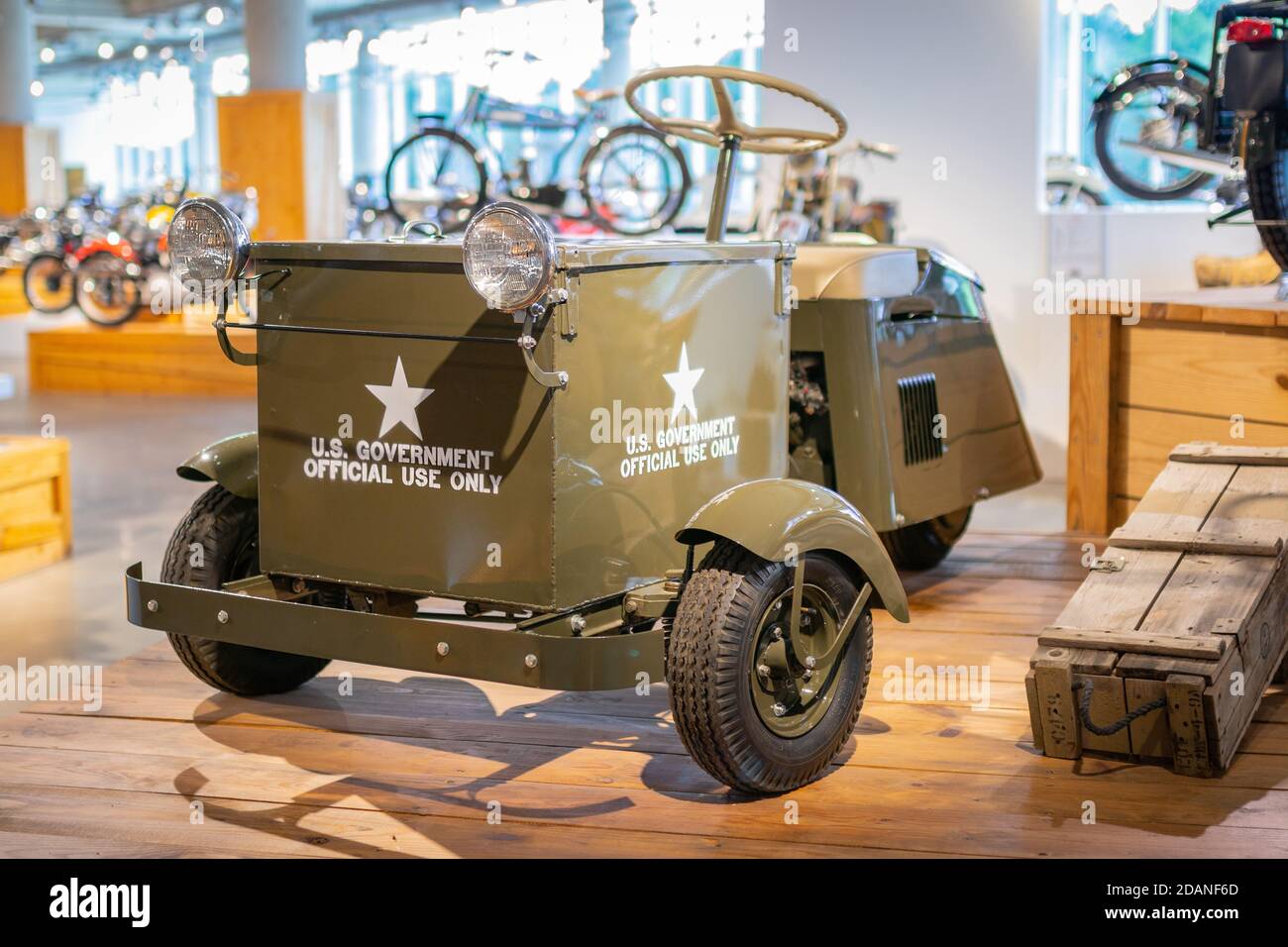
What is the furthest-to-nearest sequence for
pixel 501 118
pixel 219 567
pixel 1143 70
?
pixel 501 118
pixel 1143 70
pixel 219 567

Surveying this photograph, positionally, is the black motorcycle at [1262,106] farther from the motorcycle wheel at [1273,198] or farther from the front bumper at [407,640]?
the front bumper at [407,640]

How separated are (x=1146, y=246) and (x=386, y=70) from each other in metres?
15.8

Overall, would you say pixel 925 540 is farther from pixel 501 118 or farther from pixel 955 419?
pixel 501 118

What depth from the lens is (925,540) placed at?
13.6 feet

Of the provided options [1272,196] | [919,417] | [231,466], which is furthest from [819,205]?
[231,466]

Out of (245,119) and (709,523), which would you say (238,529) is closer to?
(709,523)

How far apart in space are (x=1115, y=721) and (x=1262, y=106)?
8.37 ft

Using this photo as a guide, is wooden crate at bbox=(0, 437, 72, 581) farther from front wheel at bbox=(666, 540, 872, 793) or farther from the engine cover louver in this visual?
front wheel at bbox=(666, 540, 872, 793)

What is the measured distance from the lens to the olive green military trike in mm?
2330

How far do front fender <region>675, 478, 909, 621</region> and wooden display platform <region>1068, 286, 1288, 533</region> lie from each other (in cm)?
199

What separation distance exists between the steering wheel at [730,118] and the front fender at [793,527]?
0.86 m

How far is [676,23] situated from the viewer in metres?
10.4

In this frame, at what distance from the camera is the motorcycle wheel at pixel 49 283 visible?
1093 cm

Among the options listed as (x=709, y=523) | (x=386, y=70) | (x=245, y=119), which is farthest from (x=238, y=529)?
(x=386, y=70)
